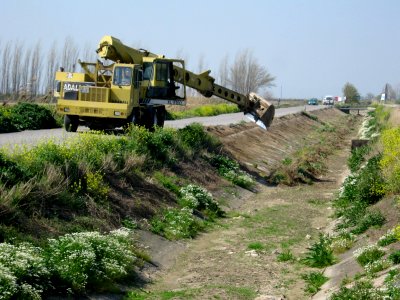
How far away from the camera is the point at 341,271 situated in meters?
13.4

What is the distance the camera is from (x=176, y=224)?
17.8 meters

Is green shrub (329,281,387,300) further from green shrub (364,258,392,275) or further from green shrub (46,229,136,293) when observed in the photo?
green shrub (46,229,136,293)

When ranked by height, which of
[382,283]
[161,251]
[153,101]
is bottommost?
[161,251]

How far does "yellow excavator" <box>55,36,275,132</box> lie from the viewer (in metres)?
25.9

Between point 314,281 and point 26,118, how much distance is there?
66.7 feet

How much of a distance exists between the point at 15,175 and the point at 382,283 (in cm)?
710

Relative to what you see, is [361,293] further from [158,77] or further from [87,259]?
[158,77]

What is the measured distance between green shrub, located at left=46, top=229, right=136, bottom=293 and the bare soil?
75 centimetres

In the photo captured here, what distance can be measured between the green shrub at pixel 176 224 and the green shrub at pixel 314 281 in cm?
410

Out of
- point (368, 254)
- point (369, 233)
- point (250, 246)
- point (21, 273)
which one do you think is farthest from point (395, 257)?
point (21, 273)

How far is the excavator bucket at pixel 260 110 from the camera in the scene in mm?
30781

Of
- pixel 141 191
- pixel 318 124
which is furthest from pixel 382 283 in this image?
pixel 318 124

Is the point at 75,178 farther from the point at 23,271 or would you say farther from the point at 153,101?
the point at 153,101

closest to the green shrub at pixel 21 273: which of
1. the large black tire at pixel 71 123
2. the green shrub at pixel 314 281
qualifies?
the green shrub at pixel 314 281
